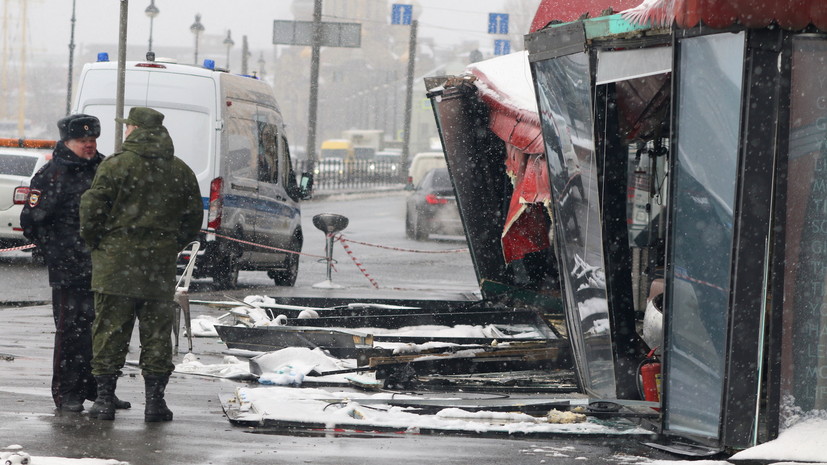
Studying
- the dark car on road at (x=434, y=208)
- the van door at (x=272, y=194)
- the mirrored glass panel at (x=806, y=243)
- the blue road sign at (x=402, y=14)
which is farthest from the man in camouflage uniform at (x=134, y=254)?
the blue road sign at (x=402, y=14)

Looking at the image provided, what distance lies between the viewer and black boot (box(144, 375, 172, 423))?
654 centimetres

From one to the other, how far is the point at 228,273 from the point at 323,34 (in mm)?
22834

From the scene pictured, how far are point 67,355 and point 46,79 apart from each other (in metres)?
126

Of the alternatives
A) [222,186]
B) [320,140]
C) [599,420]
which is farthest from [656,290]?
[320,140]

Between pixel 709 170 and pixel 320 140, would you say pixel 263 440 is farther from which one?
pixel 320 140

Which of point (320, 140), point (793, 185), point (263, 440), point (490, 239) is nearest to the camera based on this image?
point (793, 185)

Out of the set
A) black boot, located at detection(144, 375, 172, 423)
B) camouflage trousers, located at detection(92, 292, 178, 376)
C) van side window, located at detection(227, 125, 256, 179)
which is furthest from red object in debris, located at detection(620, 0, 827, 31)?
van side window, located at detection(227, 125, 256, 179)

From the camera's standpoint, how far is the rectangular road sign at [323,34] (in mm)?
36969

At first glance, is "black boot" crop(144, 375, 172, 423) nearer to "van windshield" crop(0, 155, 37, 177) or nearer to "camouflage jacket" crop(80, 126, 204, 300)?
"camouflage jacket" crop(80, 126, 204, 300)

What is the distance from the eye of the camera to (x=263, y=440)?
20.1 ft

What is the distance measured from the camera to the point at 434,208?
80.3 feet

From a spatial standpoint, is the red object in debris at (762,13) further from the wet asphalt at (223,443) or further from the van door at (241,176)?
the van door at (241,176)

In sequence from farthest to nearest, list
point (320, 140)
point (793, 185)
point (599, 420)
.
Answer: point (320, 140), point (599, 420), point (793, 185)

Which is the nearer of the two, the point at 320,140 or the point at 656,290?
the point at 656,290
